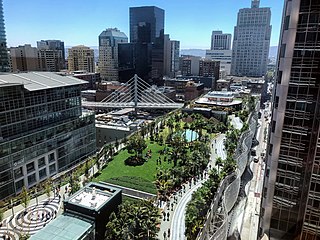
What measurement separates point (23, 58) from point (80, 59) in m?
38.5

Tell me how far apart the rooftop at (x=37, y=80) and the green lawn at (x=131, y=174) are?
53.2 feet

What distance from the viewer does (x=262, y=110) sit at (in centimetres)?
9719

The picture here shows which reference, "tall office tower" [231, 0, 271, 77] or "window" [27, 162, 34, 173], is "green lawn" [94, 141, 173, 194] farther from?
"tall office tower" [231, 0, 271, 77]

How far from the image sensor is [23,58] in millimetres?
116500

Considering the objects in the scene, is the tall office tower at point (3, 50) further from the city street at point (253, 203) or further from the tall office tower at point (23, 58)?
the city street at point (253, 203)

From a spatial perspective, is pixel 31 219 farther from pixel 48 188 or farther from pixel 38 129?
pixel 38 129

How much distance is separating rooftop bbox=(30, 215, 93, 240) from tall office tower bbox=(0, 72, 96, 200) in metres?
15.7

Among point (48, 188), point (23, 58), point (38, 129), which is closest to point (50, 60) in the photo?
point (23, 58)

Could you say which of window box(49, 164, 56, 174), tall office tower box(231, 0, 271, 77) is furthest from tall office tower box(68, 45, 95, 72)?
window box(49, 164, 56, 174)

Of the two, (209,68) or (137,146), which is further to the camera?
(209,68)

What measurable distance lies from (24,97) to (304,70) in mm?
35808

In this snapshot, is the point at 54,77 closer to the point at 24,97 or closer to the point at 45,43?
the point at 24,97

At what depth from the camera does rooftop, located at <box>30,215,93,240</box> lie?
2164cm

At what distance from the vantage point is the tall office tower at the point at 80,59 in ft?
490
